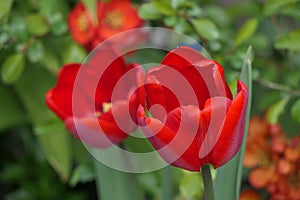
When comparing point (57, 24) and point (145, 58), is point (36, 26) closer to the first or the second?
point (57, 24)

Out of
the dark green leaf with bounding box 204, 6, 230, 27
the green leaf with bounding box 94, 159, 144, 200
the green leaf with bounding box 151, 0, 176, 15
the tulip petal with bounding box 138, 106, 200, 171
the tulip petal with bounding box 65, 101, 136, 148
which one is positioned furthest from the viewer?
the dark green leaf with bounding box 204, 6, 230, 27

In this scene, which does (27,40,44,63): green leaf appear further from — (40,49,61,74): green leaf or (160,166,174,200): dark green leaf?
(160,166,174,200): dark green leaf

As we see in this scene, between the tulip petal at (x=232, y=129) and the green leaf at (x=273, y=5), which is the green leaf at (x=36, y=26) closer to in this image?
the green leaf at (x=273, y=5)

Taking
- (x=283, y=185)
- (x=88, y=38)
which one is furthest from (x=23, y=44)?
(x=283, y=185)

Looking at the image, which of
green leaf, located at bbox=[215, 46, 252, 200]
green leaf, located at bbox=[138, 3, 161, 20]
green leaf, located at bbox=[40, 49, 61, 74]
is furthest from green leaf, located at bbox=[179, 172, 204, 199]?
green leaf, located at bbox=[40, 49, 61, 74]

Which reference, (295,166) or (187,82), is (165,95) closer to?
(187,82)

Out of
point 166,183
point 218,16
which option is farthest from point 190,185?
point 218,16

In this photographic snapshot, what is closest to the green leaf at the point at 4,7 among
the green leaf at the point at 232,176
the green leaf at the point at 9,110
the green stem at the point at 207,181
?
the green leaf at the point at 9,110
